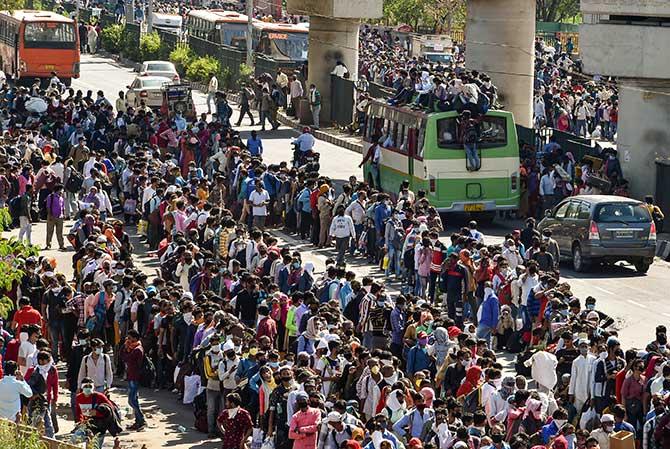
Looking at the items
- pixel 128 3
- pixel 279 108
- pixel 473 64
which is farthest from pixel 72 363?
pixel 128 3

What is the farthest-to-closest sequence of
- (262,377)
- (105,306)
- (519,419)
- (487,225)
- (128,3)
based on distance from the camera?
(128,3) < (487,225) < (105,306) < (262,377) < (519,419)

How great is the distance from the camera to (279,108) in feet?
172

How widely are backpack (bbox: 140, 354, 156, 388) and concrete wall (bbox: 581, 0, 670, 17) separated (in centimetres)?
1523

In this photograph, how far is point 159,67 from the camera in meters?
55.6

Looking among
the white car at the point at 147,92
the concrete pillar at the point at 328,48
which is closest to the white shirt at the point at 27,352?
the white car at the point at 147,92

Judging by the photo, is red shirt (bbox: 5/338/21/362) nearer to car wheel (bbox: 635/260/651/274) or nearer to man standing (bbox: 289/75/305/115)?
car wheel (bbox: 635/260/651/274)

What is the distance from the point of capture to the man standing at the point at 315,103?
159 ft

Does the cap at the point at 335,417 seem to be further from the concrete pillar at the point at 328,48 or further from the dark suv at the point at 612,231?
the concrete pillar at the point at 328,48

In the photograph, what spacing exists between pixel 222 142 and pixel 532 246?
11.1 metres

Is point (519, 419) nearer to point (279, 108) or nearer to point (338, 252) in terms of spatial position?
point (338, 252)

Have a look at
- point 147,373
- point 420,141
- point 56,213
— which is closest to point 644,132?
point 420,141

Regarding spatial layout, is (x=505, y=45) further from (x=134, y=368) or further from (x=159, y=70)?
(x=134, y=368)

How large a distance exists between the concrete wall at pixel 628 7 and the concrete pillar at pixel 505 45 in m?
6.73

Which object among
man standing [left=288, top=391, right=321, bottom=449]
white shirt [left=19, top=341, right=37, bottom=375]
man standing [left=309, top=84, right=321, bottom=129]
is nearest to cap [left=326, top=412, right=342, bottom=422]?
man standing [left=288, top=391, right=321, bottom=449]
